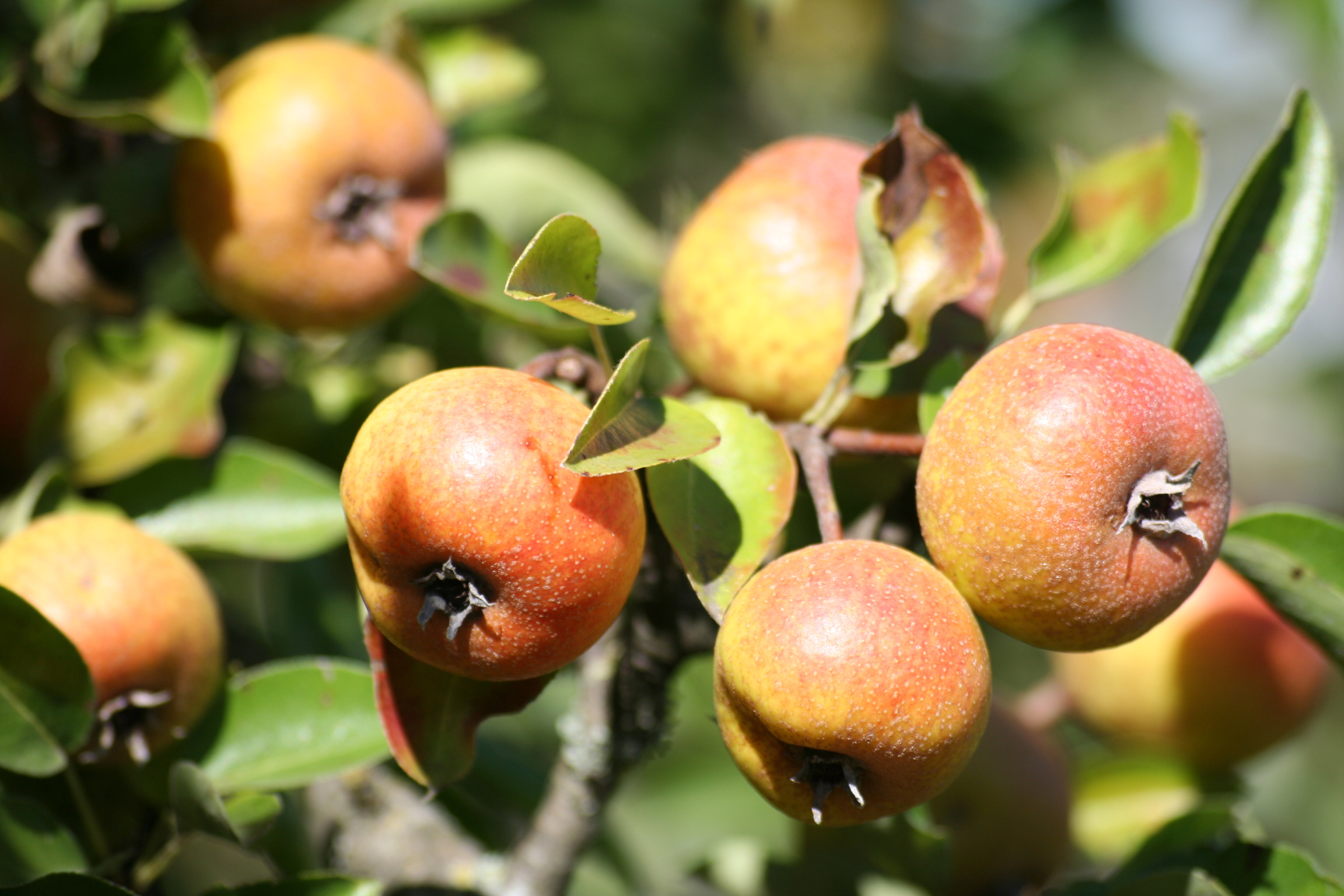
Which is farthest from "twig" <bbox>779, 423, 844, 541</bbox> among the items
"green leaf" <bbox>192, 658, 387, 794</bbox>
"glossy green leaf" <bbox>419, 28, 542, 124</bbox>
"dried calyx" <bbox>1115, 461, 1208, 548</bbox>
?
"glossy green leaf" <bbox>419, 28, 542, 124</bbox>

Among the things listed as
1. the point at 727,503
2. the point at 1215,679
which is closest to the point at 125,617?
the point at 727,503

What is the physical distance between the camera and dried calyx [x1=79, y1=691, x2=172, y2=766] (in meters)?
1.24

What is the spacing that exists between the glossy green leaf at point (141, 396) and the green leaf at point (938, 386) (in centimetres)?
98

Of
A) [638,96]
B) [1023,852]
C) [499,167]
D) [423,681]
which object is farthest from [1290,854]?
[638,96]

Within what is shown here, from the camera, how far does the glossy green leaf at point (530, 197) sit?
2.10 m

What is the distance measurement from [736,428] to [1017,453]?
11.7 inches

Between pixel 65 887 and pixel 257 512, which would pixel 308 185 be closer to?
pixel 257 512

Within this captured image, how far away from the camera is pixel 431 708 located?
1.13 meters

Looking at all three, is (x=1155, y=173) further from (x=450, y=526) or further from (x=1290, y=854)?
(x=450, y=526)

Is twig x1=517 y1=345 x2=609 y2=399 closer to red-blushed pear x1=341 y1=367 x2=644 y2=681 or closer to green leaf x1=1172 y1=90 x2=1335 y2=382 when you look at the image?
red-blushed pear x1=341 y1=367 x2=644 y2=681

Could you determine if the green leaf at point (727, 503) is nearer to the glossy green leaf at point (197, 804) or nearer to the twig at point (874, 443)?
the twig at point (874, 443)

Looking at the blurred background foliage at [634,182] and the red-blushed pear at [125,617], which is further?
the blurred background foliage at [634,182]

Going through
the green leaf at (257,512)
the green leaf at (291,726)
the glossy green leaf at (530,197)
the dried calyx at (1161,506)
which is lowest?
the green leaf at (291,726)

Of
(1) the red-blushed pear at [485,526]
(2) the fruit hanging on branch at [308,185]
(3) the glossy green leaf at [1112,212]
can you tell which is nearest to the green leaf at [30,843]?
(1) the red-blushed pear at [485,526]
